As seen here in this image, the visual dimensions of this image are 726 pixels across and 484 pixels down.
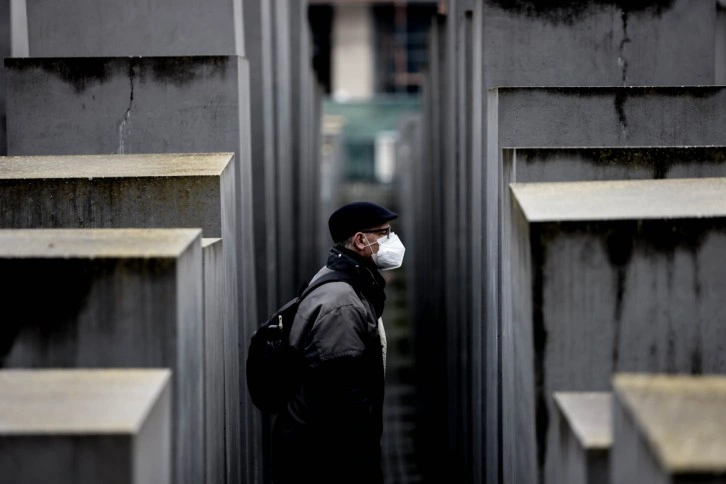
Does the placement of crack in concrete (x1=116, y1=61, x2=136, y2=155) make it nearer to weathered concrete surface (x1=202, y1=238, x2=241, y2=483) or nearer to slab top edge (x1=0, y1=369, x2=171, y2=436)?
weathered concrete surface (x1=202, y1=238, x2=241, y2=483)

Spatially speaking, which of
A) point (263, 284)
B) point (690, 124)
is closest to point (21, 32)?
point (263, 284)

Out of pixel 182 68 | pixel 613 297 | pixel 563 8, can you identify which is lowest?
pixel 613 297

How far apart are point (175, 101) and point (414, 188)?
1350 centimetres

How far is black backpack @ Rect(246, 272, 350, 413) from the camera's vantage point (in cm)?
434

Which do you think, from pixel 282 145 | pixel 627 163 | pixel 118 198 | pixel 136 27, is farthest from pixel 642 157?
pixel 282 145

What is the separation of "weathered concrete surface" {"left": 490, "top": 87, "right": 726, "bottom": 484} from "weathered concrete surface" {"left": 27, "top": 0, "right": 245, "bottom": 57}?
211cm

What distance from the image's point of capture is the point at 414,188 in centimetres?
1906

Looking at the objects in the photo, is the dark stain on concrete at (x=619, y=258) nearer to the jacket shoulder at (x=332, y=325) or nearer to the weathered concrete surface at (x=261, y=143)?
the jacket shoulder at (x=332, y=325)

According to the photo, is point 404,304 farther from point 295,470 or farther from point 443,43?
point 295,470

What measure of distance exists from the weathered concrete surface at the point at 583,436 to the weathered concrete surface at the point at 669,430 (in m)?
0.16

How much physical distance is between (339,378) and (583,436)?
145 cm

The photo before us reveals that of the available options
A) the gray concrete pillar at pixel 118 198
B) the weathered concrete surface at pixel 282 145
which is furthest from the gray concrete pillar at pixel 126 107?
the weathered concrete surface at pixel 282 145

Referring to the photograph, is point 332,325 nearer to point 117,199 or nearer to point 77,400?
point 117,199

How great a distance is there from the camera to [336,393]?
13.8 ft
